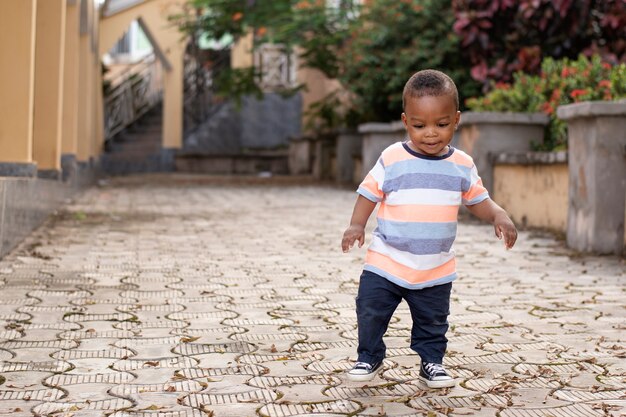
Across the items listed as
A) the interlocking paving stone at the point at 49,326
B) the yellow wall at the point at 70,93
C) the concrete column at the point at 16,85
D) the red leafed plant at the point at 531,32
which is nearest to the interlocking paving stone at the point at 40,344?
the interlocking paving stone at the point at 49,326

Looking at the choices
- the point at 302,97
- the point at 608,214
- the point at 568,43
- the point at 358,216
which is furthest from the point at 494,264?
the point at 302,97

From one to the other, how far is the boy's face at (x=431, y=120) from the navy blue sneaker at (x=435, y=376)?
0.73 metres

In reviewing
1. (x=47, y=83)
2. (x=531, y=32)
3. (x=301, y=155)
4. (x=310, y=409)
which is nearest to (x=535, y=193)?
(x=531, y=32)

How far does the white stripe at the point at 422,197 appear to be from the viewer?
3631 millimetres

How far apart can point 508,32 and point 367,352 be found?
34.6 feet

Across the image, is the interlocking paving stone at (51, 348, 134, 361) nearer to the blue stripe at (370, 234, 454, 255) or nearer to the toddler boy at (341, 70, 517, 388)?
the toddler boy at (341, 70, 517, 388)

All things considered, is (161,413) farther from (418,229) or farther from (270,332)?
(270,332)

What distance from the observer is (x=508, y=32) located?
13.5 metres

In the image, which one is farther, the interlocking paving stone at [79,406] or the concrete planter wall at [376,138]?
the concrete planter wall at [376,138]

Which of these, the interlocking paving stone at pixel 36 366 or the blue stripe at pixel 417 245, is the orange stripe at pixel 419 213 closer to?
the blue stripe at pixel 417 245

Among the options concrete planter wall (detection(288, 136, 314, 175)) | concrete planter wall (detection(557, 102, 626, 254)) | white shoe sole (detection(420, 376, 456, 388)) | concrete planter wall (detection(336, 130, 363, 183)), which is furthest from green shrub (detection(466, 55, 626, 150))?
concrete planter wall (detection(288, 136, 314, 175))

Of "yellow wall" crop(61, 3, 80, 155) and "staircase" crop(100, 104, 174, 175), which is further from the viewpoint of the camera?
"staircase" crop(100, 104, 174, 175)

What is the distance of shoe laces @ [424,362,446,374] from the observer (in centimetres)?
358

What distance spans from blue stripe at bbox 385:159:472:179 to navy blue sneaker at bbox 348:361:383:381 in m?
0.65
